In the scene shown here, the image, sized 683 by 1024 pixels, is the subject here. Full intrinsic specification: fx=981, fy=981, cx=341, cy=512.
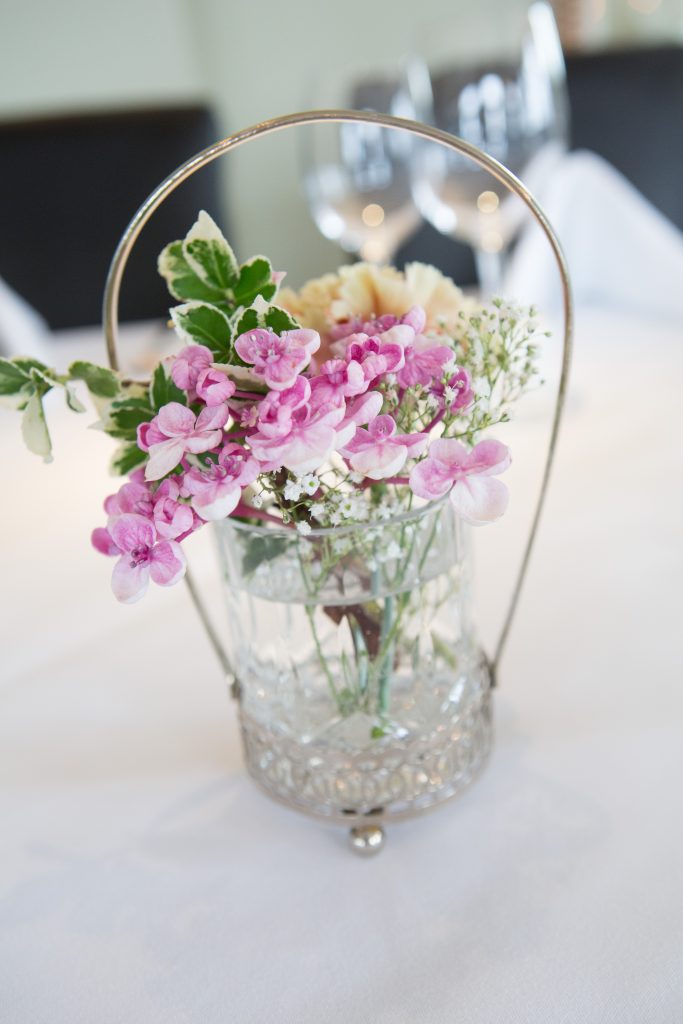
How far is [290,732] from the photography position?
51cm

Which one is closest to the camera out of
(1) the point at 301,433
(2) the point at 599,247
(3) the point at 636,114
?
(1) the point at 301,433

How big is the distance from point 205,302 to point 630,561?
43 centimetres

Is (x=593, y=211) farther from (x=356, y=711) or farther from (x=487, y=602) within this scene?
(x=356, y=711)

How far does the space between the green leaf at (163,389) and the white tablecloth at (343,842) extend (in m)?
0.24

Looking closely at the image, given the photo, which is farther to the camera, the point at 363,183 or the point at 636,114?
the point at 636,114

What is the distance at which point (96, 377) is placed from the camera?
1.46 feet

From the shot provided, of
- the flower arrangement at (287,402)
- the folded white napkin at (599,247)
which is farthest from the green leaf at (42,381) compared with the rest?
the folded white napkin at (599,247)

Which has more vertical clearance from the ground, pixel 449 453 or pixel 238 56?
pixel 449 453

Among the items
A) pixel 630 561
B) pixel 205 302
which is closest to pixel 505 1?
pixel 630 561

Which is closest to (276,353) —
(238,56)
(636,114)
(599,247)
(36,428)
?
(36,428)

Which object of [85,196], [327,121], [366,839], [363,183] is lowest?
[85,196]

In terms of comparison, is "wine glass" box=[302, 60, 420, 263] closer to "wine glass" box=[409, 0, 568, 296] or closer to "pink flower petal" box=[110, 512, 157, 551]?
"wine glass" box=[409, 0, 568, 296]

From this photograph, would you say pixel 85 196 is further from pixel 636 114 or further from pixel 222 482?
pixel 222 482

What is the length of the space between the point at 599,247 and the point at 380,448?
100 centimetres
